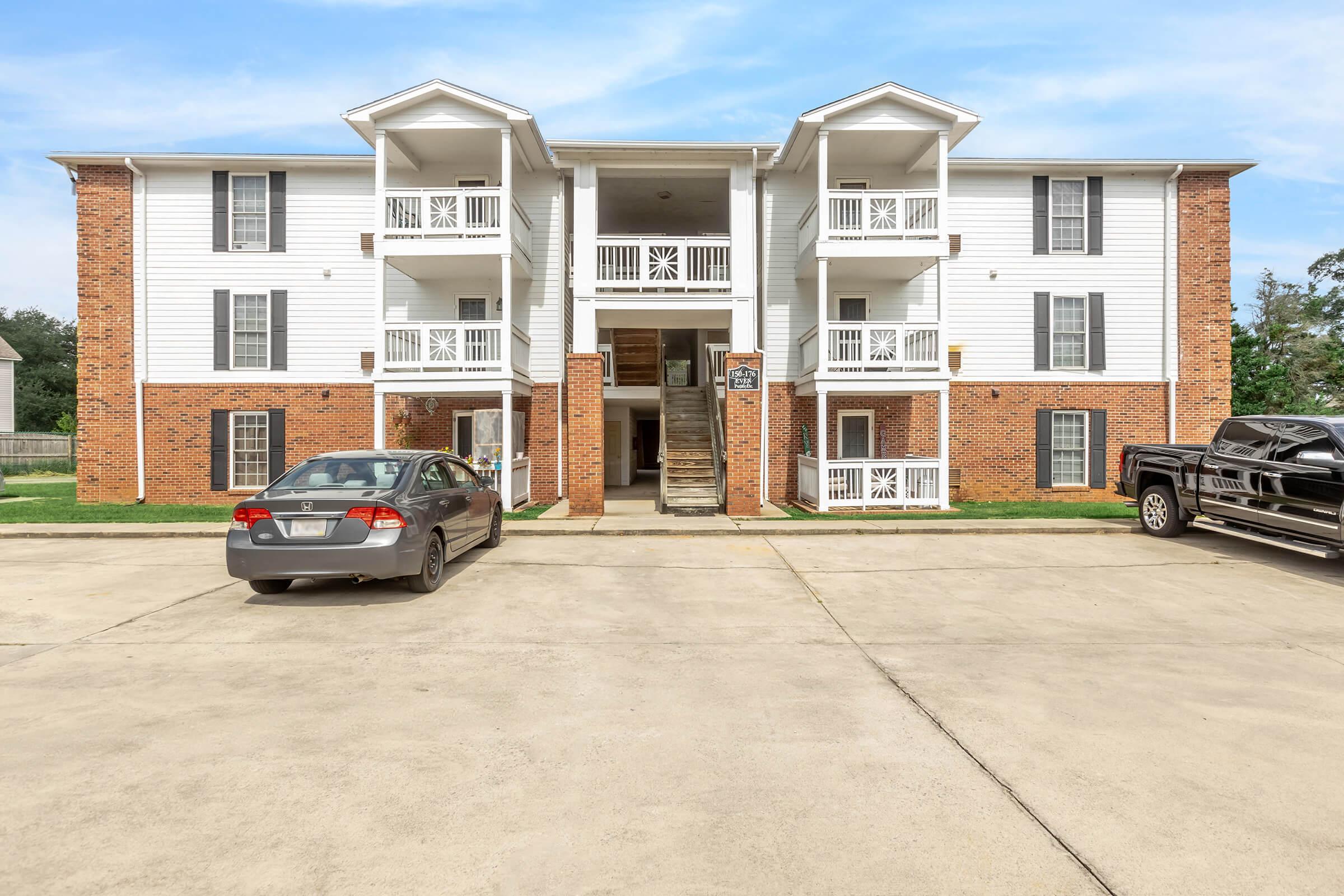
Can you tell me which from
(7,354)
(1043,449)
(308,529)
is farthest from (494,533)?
(7,354)

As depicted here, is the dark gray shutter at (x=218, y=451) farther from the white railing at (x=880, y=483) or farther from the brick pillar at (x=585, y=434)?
the white railing at (x=880, y=483)

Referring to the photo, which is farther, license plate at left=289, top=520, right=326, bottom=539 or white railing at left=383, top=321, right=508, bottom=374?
white railing at left=383, top=321, right=508, bottom=374

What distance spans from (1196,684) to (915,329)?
1109 centimetres

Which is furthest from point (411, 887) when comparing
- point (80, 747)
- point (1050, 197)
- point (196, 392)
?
point (1050, 197)

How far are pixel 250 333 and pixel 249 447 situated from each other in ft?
8.96

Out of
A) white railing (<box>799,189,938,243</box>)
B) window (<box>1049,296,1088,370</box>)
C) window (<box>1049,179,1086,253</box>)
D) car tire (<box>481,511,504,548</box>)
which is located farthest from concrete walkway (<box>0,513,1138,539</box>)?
window (<box>1049,179,1086,253</box>)

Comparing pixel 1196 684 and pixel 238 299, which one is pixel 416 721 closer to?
pixel 1196 684

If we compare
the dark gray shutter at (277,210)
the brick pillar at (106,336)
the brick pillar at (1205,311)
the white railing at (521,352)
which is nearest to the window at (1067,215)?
the brick pillar at (1205,311)

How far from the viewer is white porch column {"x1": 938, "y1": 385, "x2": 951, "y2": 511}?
14.8 m

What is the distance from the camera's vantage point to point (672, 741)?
409 cm

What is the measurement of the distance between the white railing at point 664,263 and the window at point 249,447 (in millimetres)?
9055

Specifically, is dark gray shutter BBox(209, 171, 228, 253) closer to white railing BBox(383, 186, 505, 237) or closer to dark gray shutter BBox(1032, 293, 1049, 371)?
white railing BBox(383, 186, 505, 237)

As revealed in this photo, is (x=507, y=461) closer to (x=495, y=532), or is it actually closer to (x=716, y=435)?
(x=495, y=532)

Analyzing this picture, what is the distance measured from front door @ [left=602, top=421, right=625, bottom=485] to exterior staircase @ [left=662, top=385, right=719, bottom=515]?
3.15 meters
